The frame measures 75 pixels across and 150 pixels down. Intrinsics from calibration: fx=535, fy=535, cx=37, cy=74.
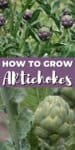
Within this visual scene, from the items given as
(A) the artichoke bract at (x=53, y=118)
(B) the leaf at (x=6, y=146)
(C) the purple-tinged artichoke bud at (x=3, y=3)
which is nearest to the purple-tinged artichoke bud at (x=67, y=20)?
(C) the purple-tinged artichoke bud at (x=3, y=3)

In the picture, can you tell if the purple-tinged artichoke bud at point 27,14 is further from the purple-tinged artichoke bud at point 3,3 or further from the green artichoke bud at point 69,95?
the green artichoke bud at point 69,95

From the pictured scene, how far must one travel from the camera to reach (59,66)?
1113 mm

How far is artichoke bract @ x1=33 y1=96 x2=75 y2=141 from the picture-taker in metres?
0.85

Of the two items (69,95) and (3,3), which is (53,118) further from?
(3,3)

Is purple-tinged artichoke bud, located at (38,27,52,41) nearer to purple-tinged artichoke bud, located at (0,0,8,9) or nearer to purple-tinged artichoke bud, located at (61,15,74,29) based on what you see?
purple-tinged artichoke bud, located at (61,15,74,29)

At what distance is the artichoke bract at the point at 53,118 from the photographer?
0.85 meters

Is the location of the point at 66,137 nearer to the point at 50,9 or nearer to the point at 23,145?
the point at 23,145

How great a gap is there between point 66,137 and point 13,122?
0.46 feet

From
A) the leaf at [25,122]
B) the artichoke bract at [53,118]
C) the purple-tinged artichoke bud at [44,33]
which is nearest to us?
the artichoke bract at [53,118]

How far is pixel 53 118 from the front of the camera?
0.85 meters

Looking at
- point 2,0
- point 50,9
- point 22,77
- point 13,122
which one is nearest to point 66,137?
point 13,122

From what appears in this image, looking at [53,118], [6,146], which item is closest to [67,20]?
[6,146]

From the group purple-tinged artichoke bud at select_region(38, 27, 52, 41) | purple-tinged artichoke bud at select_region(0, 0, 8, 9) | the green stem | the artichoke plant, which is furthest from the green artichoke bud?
purple-tinged artichoke bud at select_region(0, 0, 8, 9)

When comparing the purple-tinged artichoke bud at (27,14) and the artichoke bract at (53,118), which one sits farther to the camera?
the purple-tinged artichoke bud at (27,14)
